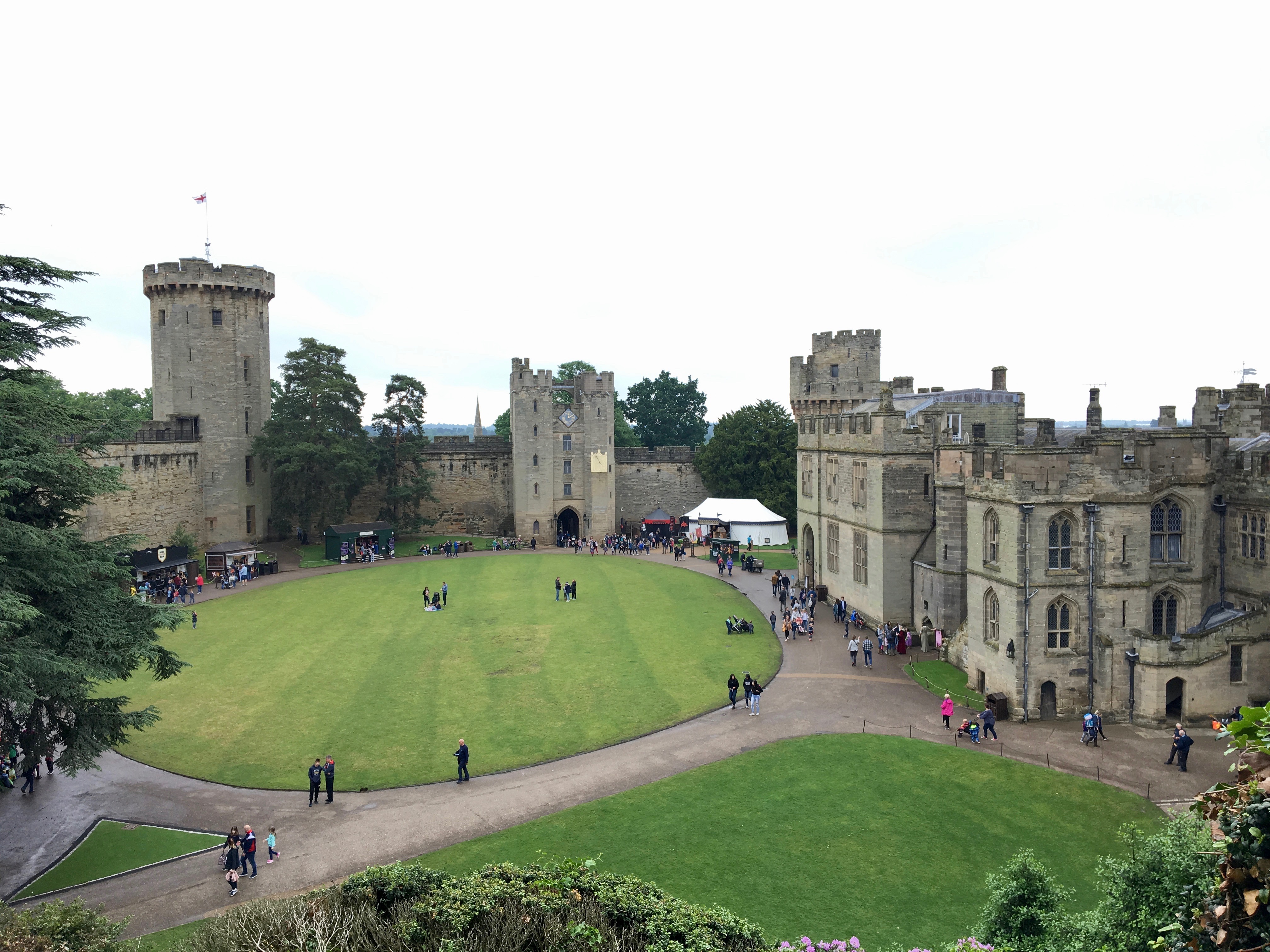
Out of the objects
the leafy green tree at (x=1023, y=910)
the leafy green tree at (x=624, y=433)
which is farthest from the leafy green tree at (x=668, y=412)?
the leafy green tree at (x=1023, y=910)

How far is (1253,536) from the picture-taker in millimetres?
22891

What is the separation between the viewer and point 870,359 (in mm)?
47812

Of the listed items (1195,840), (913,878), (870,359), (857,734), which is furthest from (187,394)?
(1195,840)

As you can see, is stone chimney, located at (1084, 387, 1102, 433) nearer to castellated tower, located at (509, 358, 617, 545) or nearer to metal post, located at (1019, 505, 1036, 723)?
metal post, located at (1019, 505, 1036, 723)

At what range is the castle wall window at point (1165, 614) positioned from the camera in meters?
23.4

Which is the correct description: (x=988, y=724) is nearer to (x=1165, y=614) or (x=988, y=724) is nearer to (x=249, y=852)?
(x=1165, y=614)

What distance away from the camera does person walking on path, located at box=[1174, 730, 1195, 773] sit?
18859mm

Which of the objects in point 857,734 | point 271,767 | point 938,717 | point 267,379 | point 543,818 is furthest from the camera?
point 267,379

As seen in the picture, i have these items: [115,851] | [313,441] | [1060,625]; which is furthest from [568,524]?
[115,851]

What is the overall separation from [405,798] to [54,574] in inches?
334

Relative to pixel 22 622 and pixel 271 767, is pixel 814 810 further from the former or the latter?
pixel 22 622

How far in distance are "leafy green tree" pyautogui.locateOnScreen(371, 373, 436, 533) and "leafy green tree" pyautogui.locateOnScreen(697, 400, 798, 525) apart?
20911 millimetres

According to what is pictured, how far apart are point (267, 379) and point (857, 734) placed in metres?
45.4

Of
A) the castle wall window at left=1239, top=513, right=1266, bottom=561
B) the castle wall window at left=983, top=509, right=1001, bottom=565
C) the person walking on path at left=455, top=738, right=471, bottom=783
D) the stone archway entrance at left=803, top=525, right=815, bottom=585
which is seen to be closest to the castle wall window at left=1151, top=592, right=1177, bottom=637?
the castle wall window at left=1239, top=513, right=1266, bottom=561
